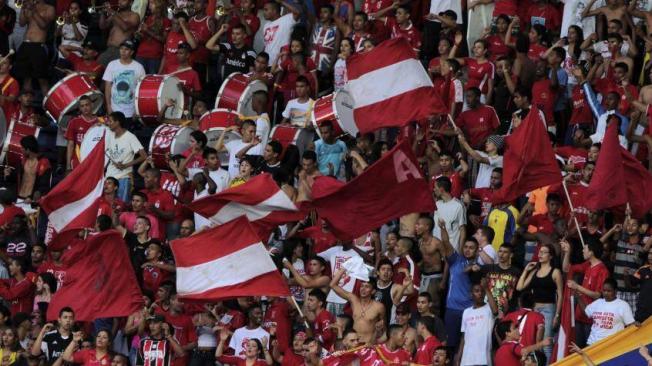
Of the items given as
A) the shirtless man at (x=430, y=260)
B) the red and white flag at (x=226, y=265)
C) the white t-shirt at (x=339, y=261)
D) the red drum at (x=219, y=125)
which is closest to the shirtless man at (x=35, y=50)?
the red drum at (x=219, y=125)

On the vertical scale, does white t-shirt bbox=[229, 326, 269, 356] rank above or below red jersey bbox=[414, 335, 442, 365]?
below

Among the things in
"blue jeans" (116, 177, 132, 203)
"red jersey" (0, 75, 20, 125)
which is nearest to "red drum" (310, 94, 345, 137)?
"blue jeans" (116, 177, 132, 203)

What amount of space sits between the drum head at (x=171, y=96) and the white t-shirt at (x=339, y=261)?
4531 millimetres

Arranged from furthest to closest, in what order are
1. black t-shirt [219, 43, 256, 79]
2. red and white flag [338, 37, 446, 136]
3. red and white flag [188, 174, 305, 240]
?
black t-shirt [219, 43, 256, 79], red and white flag [188, 174, 305, 240], red and white flag [338, 37, 446, 136]

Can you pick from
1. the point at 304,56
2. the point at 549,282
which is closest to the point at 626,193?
the point at 549,282

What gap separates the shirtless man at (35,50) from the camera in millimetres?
31078

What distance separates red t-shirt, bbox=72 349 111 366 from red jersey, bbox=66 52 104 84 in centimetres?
674

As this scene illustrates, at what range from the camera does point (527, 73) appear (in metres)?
28.7

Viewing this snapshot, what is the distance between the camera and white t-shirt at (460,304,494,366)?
23906 millimetres

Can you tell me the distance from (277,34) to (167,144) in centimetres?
272

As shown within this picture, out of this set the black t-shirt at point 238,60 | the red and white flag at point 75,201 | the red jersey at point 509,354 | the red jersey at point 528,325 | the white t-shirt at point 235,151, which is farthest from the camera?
the black t-shirt at point 238,60

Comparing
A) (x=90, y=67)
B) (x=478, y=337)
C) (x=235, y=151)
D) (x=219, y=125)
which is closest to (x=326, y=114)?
(x=235, y=151)

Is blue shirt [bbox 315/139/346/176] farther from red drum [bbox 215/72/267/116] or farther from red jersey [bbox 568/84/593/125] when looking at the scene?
red jersey [bbox 568/84/593/125]

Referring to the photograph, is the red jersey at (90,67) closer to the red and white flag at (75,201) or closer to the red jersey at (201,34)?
the red jersey at (201,34)
